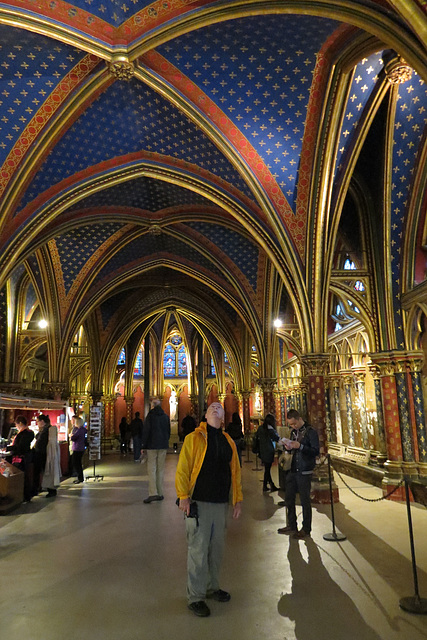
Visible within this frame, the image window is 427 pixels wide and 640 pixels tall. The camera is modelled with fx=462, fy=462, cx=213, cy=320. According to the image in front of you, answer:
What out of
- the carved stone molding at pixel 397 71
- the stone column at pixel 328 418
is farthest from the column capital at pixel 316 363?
the stone column at pixel 328 418

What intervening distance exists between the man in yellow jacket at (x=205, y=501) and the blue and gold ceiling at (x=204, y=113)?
384cm

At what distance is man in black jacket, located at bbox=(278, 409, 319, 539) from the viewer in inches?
220

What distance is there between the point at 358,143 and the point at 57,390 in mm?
12085

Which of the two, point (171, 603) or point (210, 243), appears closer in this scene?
point (171, 603)

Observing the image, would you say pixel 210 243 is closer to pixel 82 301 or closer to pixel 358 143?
pixel 82 301

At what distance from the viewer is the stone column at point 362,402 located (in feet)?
42.1

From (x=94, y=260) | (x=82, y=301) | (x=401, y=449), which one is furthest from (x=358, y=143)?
(x=82, y=301)

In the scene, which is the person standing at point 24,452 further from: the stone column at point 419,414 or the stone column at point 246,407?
the stone column at point 246,407

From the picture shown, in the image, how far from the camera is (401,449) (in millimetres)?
9008

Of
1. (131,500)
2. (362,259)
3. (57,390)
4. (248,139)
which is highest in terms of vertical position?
(248,139)

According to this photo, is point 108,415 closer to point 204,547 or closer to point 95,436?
point 95,436

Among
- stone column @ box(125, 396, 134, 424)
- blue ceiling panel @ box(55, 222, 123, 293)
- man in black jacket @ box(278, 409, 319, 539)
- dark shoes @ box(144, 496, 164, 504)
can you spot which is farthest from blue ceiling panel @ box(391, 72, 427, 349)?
stone column @ box(125, 396, 134, 424)

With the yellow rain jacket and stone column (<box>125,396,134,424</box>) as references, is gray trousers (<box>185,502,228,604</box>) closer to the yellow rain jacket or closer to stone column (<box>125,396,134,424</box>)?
the yellow rain jacket

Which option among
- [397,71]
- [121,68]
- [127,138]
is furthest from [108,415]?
[397,71]
